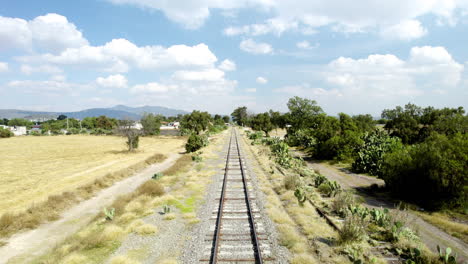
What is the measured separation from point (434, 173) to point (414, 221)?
4.38 metres

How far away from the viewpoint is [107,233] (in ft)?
31.2

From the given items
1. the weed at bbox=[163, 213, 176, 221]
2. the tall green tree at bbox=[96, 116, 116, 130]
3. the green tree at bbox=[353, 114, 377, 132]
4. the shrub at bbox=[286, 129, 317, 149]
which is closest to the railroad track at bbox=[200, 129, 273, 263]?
the weed at bbox=[163, 213, 176, 221]

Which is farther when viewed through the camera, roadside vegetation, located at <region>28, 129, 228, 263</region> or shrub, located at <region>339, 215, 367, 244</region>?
shrub, located at <region>339, 215, 367, 244</region>

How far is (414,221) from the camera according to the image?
10.8 meters

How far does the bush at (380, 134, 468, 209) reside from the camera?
12.9 m

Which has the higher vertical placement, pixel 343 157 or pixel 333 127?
pixel 333 127

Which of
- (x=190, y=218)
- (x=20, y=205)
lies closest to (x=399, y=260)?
(x=190, y=218)

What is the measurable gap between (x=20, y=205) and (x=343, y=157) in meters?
30.0

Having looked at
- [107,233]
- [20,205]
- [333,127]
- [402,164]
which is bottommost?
[20,205]

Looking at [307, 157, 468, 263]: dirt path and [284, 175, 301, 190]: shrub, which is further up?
[284, 175, 301, 190]: shrub

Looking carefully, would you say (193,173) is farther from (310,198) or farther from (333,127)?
Result: (333,127)

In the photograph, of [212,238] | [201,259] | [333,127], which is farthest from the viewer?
[333,127]

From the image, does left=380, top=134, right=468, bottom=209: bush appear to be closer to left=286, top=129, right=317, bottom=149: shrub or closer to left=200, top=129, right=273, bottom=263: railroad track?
left=200, top=129, right=273, bottom=263: railroad track

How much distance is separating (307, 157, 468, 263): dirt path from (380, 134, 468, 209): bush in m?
1.77
